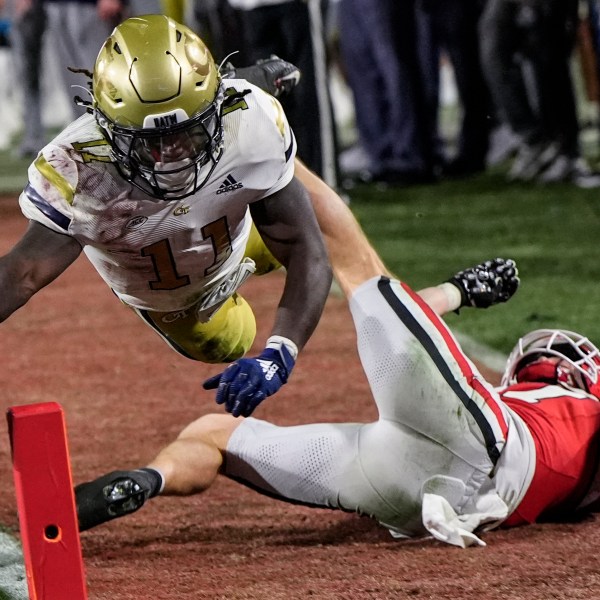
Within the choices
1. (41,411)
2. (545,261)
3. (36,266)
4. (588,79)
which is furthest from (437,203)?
(41,411)

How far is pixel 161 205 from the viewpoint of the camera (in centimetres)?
354

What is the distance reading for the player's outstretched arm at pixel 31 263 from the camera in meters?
3.29

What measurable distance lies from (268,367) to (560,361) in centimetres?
102

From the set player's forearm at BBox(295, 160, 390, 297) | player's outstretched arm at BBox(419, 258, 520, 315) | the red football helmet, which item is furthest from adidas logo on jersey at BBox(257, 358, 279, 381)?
player's outstretched arm at BBox(419, 258, 520, 315)

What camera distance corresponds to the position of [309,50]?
945 centimetres

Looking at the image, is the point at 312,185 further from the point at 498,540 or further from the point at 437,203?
the point at 437,203

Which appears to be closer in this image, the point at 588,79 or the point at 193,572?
the point at 193,572

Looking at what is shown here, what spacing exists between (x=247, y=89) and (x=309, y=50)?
5.84 meters

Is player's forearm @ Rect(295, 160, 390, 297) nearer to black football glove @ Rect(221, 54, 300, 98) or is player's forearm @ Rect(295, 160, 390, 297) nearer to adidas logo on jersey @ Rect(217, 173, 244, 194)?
black football glove @ Rect(221, 54, 300, 98)

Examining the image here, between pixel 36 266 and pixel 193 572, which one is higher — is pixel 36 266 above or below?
above

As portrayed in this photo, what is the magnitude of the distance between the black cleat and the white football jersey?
617 mm

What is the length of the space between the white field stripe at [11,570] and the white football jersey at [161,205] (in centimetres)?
80

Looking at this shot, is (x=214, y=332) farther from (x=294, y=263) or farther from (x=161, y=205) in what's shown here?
(x=161, y=205)

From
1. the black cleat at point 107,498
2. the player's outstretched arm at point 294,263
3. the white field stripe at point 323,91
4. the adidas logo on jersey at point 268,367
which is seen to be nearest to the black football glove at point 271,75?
the player's outstretched arm at point 294,263
